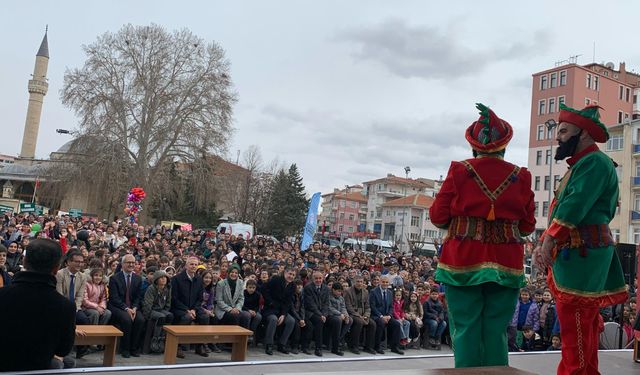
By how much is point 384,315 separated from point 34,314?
24.3ft

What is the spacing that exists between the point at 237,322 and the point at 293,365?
445 cm

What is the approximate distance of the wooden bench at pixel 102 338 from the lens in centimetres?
612

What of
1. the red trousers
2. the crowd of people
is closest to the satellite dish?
the crowd of people

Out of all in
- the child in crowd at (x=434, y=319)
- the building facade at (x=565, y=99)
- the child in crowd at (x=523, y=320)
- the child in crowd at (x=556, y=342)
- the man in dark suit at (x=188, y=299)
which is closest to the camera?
the man in dark suit at (x=188, y=299)

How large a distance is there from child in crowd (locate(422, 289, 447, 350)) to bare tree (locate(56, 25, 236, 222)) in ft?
79.4

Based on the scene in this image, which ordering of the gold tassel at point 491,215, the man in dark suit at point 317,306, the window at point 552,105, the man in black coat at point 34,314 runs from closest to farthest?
the man in black coat at point 34,314 → the gold tassel at point 491,215 → the man in dark suit at point 317,306 → the window at point 552,105

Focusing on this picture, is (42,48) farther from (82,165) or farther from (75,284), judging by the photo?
(75,284)

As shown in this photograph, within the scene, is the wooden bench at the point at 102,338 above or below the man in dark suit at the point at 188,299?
below

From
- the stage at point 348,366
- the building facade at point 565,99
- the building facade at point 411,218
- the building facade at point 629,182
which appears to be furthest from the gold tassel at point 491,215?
the building facade at point 411,218

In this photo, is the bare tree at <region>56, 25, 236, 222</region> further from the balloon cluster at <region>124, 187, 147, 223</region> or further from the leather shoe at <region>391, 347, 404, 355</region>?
the leather shoe at <region>391, 347, 404, 355</region>

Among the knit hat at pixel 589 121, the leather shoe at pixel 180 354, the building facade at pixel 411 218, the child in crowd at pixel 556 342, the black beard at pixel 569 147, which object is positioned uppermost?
the building facade at pixel 411 218

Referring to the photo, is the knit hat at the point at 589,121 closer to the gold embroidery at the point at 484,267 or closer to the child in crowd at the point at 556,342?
the gold embroidery at the point at 484,267

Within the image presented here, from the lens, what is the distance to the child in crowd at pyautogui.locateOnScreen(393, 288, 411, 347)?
9891 mm

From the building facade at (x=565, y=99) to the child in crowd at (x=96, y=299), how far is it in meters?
40.3
